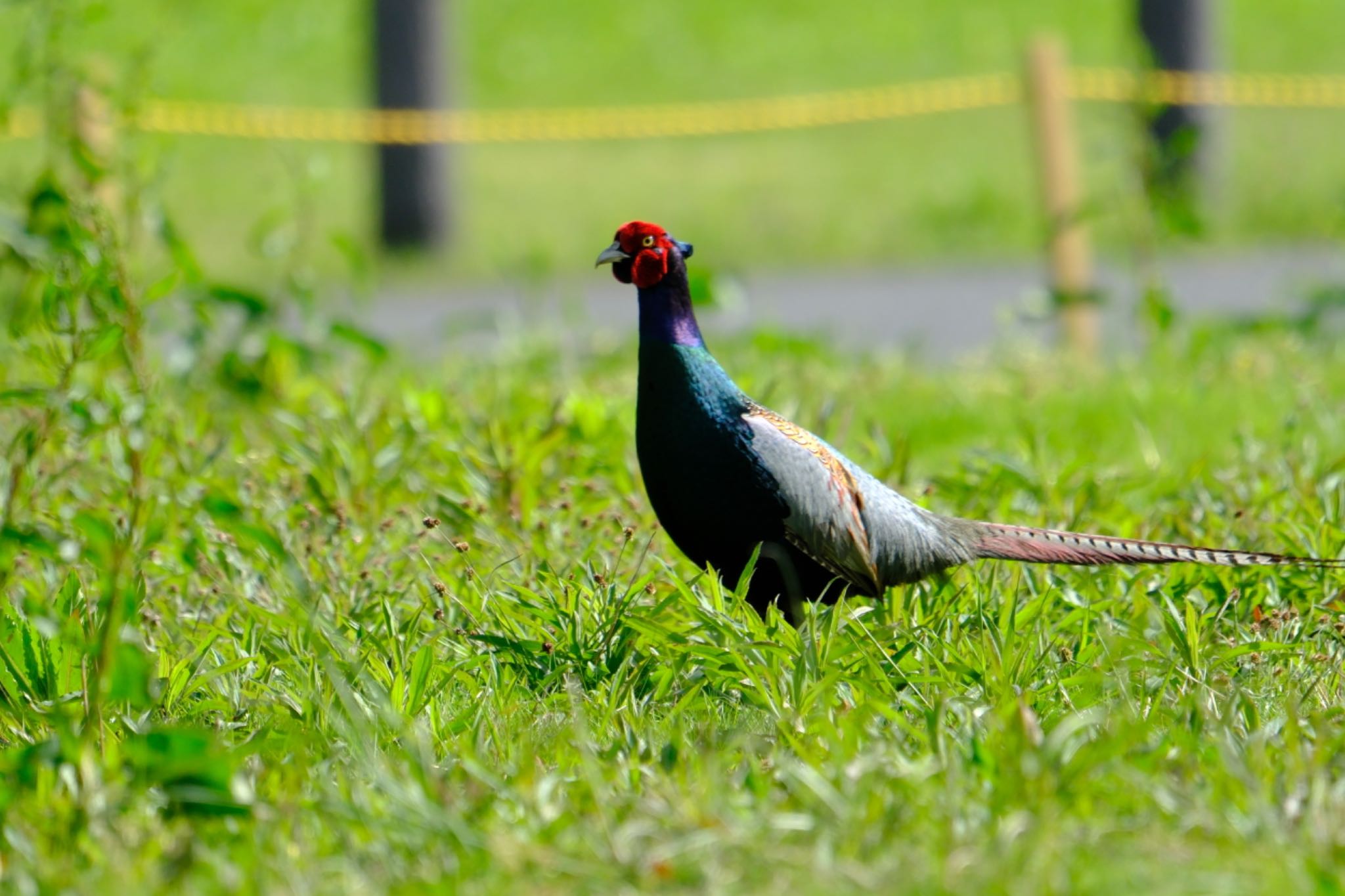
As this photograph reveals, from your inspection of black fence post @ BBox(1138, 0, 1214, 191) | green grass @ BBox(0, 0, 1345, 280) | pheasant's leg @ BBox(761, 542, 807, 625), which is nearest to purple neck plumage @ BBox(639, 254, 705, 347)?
pheasant's leg @ BBox(761, 542, 807, 625)

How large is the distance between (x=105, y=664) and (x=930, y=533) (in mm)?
1650

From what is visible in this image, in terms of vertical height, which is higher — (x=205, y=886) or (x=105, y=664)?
(x=105, y=664)

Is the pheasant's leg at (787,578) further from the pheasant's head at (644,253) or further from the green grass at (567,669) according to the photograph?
the pheasant's head at (644,253)

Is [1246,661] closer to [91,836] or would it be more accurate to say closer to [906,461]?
[906,461]

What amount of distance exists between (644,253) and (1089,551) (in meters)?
1.05

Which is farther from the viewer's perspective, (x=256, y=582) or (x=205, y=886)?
(x=256, y=582)

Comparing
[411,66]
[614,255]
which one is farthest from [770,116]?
[614,255]

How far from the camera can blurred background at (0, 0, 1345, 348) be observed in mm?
6652

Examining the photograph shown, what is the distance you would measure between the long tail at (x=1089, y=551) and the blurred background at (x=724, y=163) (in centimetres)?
227

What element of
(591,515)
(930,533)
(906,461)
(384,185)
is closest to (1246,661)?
(930,533)

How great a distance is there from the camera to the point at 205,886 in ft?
7.91

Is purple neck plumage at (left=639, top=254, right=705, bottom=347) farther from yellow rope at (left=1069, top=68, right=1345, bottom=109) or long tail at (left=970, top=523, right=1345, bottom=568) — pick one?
yellow rope at (left=1069, top=68, right=1345, bottom=109)

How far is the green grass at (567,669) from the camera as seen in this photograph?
8.21 ft

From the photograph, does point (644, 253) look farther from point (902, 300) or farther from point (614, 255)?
point (902, 300)
